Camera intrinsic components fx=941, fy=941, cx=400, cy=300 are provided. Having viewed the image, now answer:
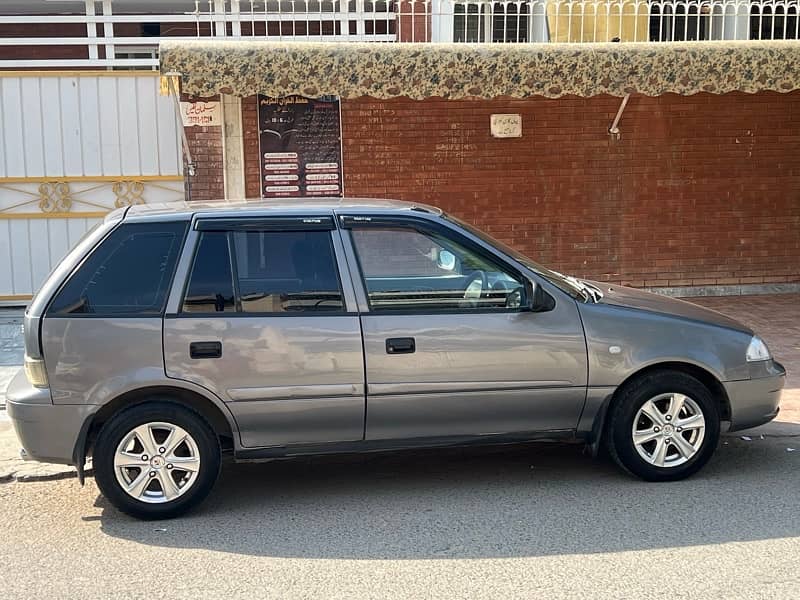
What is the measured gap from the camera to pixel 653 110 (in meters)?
11.2

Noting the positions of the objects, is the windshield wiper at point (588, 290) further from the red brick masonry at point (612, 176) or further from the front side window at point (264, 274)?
the red brick masonry at point (612, 176)

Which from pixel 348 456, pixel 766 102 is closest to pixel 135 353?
pixel 348 456

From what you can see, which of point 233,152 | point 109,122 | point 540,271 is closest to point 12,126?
point 109,122

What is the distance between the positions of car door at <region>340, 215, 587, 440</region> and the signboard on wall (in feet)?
17.7

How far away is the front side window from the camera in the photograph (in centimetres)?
516

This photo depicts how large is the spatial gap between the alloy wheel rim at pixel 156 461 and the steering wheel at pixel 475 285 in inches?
68.6

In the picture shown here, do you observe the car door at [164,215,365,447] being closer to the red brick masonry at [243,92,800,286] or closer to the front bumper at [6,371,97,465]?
the front bumper at [6,371,97,465]

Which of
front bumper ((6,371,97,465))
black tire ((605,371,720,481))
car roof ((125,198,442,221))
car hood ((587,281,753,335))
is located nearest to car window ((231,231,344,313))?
car roof ((125,198,442,221))

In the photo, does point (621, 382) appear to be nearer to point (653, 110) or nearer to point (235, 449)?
point (235, 449)

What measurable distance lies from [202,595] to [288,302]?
1.68 m

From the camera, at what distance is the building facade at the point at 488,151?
10.5 metres

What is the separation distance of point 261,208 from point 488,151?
19.8 ft

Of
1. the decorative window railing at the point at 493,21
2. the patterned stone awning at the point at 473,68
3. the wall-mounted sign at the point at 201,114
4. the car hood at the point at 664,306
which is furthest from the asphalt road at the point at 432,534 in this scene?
the decorative window railing at the point at 493,21

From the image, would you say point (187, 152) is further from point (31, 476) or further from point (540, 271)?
point (540, 271)
